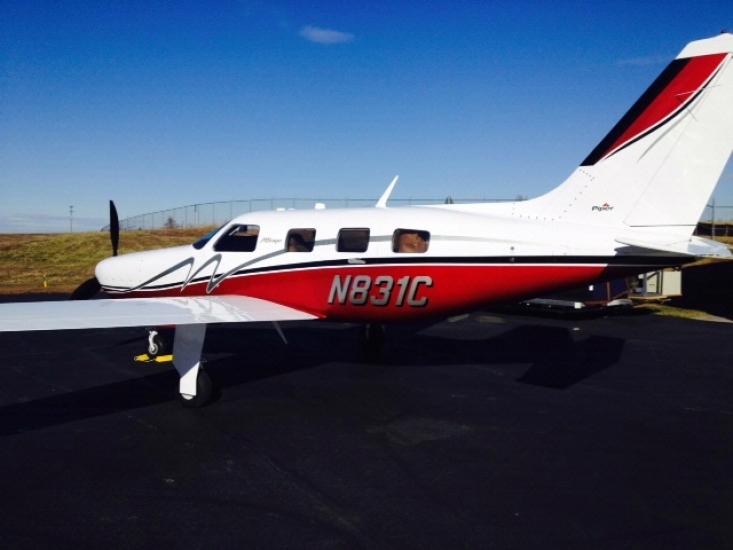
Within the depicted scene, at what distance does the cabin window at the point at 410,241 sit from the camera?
9.70 metres

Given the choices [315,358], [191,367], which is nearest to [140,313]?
[191,367]

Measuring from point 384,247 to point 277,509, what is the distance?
196 inches

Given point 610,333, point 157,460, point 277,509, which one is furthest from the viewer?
point 610,333

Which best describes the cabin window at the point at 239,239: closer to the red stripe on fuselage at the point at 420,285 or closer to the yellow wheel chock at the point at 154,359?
the red stripe on fuselage at the point at 420,285

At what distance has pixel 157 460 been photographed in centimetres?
726

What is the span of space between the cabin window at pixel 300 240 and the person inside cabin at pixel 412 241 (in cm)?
162

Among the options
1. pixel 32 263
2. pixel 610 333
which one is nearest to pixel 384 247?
pixel 610 333

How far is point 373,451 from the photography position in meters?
7.55

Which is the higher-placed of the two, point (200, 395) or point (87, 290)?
point (87, 290)

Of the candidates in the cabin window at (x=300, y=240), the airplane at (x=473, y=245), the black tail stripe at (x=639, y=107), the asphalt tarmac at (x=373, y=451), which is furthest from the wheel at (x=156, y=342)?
the black tail stripe at (x=639, y=107)

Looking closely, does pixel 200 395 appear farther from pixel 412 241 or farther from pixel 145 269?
pixel 412 241

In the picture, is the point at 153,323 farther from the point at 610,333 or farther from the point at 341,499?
the point at 610,333

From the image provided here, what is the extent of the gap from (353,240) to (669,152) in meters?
5.16

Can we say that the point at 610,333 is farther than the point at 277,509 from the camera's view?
Yes
